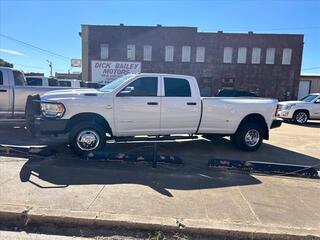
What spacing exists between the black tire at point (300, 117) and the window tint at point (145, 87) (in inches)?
429

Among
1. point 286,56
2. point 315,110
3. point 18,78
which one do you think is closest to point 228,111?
point 18,78

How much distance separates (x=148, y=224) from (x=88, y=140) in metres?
3.36

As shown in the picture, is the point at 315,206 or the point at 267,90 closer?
the point at 315,206

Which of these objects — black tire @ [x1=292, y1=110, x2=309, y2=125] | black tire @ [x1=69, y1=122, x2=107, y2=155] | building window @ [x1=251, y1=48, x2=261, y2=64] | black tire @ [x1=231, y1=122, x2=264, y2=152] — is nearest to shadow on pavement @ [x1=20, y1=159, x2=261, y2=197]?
black tire @ [x1=69, y1=122, x2=107, y2=155]

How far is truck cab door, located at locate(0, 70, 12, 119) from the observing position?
30.4 ft

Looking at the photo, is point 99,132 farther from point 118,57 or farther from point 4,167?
point 118,57

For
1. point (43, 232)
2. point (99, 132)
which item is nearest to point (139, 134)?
point (99, 132)

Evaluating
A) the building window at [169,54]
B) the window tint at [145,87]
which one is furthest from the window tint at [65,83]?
the building window at [169,54]

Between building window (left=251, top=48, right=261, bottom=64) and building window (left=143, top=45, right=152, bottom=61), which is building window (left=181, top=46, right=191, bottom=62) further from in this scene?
building window (left=251, top=48, right=261, bottom=64)

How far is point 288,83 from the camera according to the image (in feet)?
109

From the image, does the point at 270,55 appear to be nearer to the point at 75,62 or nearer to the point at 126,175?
the point at 75,62

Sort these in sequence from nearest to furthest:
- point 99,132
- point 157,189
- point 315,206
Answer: point 315,206, point 157,189, point 99,132

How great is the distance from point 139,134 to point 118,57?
27581 mm

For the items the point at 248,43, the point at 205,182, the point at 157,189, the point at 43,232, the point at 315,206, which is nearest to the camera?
the point at 43,232
